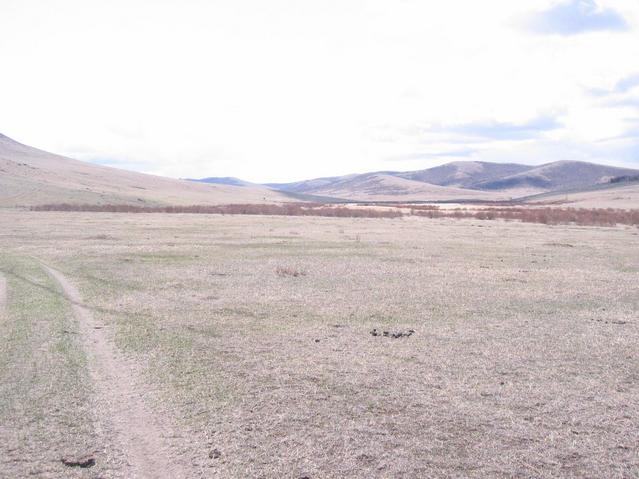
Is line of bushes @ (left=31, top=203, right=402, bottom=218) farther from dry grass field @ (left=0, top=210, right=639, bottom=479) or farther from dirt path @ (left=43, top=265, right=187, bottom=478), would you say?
dirt path @ (left=43, top=265, right=187, bottom=478)

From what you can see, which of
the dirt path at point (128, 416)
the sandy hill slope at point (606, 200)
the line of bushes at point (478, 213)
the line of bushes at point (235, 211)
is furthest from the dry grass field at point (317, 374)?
the sandy hill slope at point (606, 200)

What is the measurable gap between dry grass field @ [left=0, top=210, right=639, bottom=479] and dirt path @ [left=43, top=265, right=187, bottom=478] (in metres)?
0.03

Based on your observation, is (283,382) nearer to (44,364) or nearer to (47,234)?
(44,364)

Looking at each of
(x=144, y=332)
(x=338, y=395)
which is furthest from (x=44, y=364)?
(x=338, y=395)

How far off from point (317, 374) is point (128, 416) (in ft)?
10.2

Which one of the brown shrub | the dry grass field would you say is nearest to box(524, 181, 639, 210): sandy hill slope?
the brown shrub

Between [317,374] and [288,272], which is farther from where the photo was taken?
[288,272]

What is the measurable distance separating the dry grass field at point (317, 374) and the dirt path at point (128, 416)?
0.03 m

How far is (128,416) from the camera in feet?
26.0

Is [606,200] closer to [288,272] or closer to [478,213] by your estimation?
[478,213]

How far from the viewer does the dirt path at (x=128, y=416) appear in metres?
6.59

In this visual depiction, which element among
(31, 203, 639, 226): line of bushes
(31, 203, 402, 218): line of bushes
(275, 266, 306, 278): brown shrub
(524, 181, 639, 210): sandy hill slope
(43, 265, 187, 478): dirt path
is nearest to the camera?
(43, 265, 187, 478): dirt path

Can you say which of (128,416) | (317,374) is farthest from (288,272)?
(128,416)

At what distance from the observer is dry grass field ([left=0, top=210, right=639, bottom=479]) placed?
6.90 m
